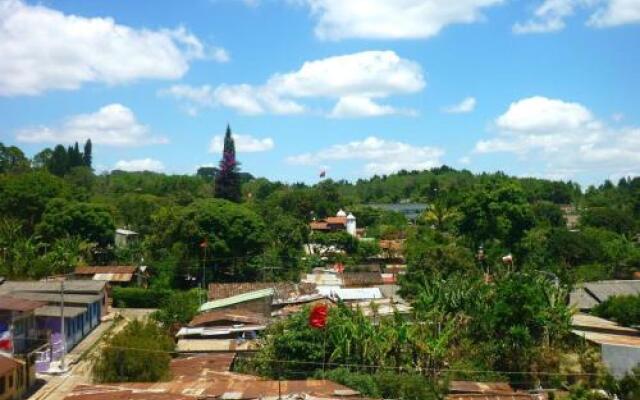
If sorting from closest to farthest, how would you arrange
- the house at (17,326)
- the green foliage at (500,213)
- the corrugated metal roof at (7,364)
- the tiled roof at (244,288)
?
1. the corrugated metal roof at (7,364)
2. the house at (17,326)
3. the tiled roof at (244,288)
4. the green foliage at (500,213)

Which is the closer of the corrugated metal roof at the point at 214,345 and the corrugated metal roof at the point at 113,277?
the corrugated metal roof at the point at 214,345

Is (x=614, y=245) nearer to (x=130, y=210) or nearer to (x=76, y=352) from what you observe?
(x=76, y=352)

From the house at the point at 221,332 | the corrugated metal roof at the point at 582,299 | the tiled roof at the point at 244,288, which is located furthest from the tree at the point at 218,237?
the corrugated metal roof at the point at 582,299

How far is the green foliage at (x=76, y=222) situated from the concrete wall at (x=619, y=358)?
127ft

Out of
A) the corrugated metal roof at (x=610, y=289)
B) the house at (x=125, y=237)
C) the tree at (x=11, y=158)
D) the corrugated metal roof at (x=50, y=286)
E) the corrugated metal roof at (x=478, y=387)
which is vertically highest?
the tree at (x=11, y=158)

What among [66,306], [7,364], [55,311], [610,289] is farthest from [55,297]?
[610,289]

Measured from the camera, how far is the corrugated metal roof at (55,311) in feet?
95.0

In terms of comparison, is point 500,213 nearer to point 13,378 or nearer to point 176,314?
point 176,314

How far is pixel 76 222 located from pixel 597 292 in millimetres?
37871

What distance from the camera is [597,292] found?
119ft

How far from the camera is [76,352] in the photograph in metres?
30.4

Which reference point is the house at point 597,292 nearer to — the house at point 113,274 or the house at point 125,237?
the house at point 113,274

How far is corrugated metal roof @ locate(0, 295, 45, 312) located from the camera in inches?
1006

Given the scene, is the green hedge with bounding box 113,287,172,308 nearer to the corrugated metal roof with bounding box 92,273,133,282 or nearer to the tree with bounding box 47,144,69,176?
the corrugated metal roof with bounding box 92,273,133,282
